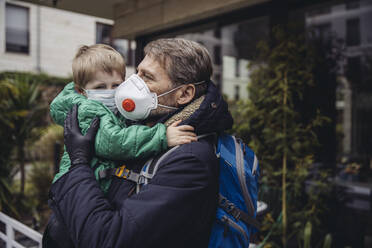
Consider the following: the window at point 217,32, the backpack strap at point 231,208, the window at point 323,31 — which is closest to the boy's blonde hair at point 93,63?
the backpack strap at point 231,208

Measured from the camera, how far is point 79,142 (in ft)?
3.76

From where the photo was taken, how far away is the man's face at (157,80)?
1220 millimetres

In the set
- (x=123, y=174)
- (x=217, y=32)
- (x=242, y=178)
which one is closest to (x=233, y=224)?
(x=242, y=178)

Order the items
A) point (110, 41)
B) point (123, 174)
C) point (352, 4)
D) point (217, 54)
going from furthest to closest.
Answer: point (110, 41) < point (217, 54) < point (352, 4) < point (123, 174)

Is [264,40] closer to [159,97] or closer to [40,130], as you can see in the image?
[159,97]

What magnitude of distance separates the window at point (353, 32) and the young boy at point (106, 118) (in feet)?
8.86

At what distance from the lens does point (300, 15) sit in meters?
3.14

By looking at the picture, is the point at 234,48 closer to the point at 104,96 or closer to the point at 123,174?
the point at 104,96

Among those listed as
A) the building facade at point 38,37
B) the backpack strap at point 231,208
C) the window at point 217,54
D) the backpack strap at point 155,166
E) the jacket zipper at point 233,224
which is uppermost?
the building facade at point 38,37

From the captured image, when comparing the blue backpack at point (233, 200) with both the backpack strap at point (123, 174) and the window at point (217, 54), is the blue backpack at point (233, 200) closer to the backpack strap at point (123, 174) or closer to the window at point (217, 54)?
the backpack strap at point (123, 174)

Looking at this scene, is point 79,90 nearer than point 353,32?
Yes

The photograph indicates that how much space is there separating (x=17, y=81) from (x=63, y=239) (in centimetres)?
443

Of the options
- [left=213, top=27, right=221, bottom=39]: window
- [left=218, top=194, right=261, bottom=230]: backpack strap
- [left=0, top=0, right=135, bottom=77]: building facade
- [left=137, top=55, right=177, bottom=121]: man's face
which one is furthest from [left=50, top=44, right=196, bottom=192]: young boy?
[left=0, top=0, right=135, bottom=77]: building facade

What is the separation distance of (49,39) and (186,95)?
47.8ft
